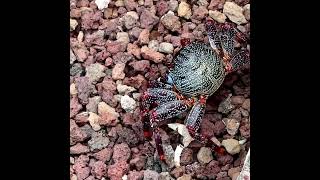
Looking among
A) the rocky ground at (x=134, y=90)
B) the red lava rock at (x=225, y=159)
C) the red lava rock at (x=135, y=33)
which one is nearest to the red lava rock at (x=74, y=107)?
the rocky ground at (x=134, y=90)

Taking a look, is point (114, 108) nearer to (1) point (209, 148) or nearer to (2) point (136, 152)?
(2) point (136, 152)

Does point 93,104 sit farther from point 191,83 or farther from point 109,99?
point 191,83

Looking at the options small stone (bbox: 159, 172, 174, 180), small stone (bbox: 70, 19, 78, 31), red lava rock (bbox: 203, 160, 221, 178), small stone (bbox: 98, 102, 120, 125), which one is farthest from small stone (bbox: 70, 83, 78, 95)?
red lava rock (bbox: 203, 160, 221, 178)

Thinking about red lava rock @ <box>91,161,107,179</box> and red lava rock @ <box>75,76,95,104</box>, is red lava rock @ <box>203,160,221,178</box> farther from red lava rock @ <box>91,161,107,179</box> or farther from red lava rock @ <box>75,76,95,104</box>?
red lava rock @ <box>75,76,95,104</box>

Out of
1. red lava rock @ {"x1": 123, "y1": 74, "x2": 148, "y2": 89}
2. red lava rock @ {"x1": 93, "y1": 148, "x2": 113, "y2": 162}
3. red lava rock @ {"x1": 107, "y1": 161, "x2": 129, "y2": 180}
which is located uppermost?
red lava rock @ {"x1": 123, "y1": 74, "x2": 148, "y2": 89}

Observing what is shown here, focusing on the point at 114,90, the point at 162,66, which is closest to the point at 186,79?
the point at 162,66

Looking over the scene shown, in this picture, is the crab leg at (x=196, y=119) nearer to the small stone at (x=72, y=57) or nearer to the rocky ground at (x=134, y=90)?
the rocky ground at (x=134, y=90)

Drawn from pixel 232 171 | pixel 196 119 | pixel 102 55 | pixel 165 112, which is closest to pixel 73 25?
pixel 102 55
